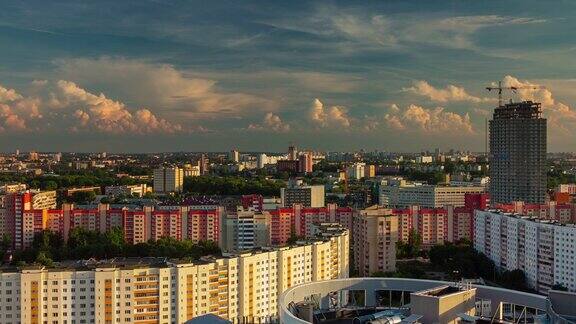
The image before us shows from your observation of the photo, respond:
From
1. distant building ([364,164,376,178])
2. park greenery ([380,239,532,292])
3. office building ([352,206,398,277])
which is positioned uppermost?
distant building ([364,164,376,178])

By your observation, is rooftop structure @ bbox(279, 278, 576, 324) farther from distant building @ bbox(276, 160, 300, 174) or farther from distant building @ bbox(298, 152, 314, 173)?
distant building @ bbox(298, 152, 314, 173)

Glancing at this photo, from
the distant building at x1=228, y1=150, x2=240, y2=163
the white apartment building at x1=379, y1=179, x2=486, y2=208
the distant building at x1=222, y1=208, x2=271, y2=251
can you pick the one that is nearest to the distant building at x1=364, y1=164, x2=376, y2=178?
the white apartment building at x1=379, y1=179, x2=486, y2=208

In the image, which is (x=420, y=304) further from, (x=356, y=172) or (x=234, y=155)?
(x=234, y=155)

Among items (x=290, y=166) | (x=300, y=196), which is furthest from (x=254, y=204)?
(x=290, y=166)

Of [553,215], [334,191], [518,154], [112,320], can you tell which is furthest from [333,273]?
[334,191]

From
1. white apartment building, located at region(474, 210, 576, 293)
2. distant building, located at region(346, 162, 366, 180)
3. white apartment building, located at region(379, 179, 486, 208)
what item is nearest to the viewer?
white apartment building, located at region(474, 210, 576, 293)

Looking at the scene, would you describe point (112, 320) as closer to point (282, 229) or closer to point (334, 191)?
point (282, 229)
